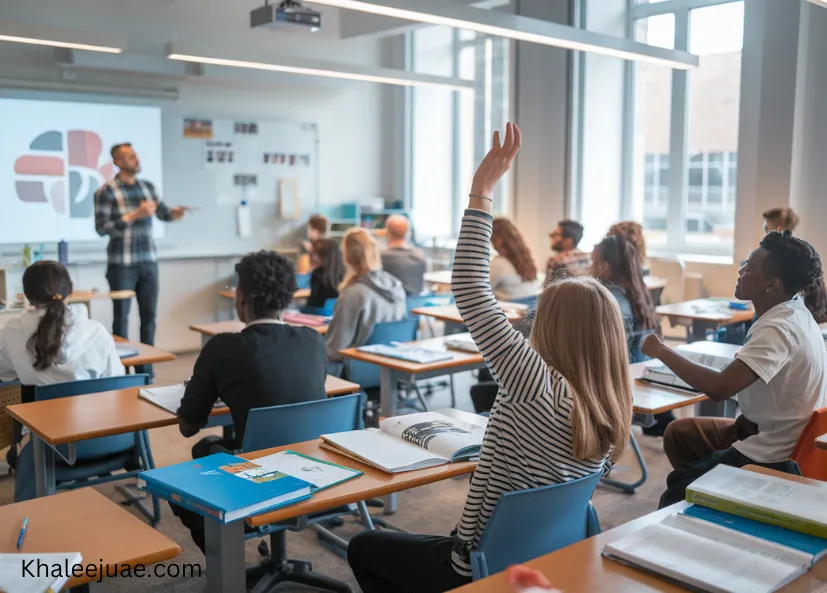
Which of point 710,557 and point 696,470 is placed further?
point 696,470

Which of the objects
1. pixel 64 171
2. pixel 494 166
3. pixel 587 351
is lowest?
pixel 587 351

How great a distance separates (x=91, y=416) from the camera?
2789 millimetres

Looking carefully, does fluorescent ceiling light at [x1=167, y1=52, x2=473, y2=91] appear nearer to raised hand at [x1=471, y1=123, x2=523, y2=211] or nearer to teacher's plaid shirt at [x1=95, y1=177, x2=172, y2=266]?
teacher's plaid shirt at [x1=95, y1=177, x2=172, y2=266]

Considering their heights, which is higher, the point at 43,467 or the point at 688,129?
the point at 688,129

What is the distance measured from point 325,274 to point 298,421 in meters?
2.80

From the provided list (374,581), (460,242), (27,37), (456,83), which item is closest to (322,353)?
(374,581)

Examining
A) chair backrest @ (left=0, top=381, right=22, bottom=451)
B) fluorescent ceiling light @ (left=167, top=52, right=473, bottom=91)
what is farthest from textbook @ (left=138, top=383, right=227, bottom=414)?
fluorescent ceiling light @ (left=167, top=52, right=473, bottom=91)

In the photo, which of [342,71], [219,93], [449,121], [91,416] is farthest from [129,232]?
[449,121]

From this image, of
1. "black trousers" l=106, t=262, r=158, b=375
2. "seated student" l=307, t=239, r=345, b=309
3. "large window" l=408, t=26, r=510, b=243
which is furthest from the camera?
"large window" l=408, t=26, r=510, b=243

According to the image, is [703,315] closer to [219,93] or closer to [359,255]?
[359,255]

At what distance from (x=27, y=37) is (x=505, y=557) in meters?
4.72

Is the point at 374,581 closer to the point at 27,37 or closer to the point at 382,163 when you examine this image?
the point at 27,37

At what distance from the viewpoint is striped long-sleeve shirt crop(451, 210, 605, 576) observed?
1.71 m

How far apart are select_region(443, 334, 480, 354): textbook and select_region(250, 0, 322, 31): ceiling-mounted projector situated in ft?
9.01
